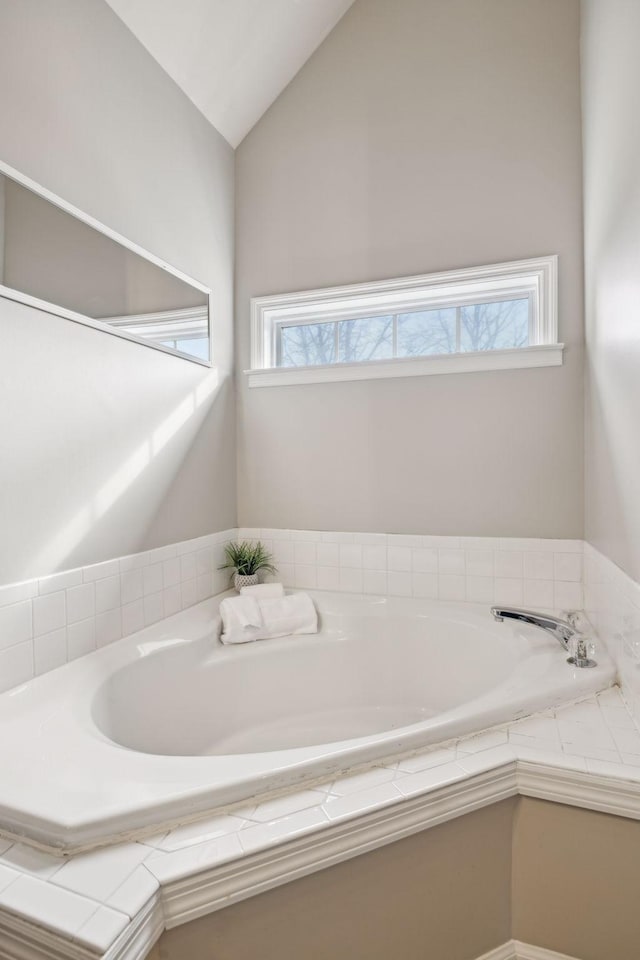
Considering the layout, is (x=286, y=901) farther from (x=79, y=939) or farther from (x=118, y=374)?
(x=118, y=374)

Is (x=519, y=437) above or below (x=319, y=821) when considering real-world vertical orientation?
above

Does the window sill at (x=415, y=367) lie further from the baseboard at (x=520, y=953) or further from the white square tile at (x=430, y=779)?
the baseboard at (x=520, y=953)

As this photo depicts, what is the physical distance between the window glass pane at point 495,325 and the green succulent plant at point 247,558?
1.31m

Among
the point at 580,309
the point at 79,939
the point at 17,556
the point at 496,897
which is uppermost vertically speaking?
the point at 580,309

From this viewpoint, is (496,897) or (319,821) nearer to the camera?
(319,821)

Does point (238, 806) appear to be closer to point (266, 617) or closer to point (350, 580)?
point (266, 617)

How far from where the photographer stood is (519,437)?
83.0 inches

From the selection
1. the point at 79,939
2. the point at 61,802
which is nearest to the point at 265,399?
the point at 61,802

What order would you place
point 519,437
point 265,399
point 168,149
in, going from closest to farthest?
point 168,149 → point 519,437 → point 265,399

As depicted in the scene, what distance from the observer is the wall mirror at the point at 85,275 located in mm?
1310

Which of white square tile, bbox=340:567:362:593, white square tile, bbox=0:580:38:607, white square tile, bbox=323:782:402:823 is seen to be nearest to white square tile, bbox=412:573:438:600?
white square tile, bbox=340:567:362:593

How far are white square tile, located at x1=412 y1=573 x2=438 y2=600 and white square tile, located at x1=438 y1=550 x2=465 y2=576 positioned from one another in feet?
0.15

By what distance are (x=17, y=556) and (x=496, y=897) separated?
141 cm

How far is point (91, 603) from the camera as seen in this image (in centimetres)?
159
